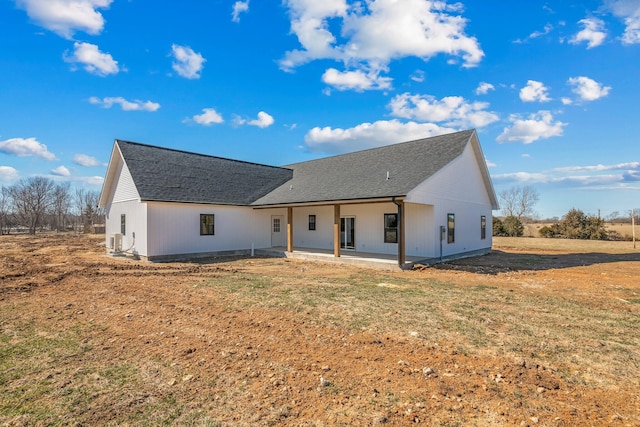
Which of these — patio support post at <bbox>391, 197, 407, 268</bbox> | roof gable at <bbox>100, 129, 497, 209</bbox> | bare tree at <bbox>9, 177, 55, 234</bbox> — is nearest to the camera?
patio support post at <bbox>391, 197, 407, 268</bbox>

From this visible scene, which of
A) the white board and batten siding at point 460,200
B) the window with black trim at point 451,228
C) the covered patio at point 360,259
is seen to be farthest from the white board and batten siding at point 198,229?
the window with black trim at point 451,228

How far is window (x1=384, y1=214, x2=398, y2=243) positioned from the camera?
604 inches

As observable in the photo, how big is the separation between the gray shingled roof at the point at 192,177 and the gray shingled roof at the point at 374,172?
1365 mm

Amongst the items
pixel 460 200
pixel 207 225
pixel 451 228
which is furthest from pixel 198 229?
pixel 460 200

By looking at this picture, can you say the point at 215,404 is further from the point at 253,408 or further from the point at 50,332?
the point at 50,332

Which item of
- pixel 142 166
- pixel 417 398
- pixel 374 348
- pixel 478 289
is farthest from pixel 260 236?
pixel 417 398

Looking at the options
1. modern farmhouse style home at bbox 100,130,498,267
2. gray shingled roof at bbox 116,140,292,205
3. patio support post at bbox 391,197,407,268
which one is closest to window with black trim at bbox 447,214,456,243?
modern farmhouse style home at bbox 100,130,498,267

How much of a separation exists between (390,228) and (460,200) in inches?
149

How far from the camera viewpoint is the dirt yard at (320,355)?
326cm

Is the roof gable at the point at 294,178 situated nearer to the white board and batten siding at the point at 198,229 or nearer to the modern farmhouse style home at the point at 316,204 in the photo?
the modern farmhouse style home at the point at 316,204

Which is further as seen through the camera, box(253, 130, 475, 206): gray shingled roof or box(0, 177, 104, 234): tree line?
box(0, 177, 104, 234): tree line

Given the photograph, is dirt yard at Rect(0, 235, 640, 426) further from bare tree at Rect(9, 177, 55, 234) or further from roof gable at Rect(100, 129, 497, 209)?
bare tree at Rect(9, 177, 55, 234)

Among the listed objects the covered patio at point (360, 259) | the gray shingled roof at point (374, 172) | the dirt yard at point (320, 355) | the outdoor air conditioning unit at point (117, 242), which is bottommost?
the dirt yard at point (320, 355)

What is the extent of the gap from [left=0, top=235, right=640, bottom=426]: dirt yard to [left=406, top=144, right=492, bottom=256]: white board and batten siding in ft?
18.2
